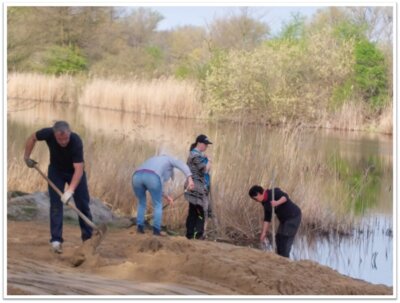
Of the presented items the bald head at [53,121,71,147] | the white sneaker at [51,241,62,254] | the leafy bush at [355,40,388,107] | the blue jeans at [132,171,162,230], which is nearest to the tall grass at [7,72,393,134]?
the leafy bush at [355,40,388,107]

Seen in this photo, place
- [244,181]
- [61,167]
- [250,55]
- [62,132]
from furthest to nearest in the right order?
1. [250,55]
2. [244,181]
3. [61,167]
4. [62,132]

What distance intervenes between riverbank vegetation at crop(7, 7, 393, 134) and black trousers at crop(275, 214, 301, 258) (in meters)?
4.55

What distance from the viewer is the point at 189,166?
35.2ft

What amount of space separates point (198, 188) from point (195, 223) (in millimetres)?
630

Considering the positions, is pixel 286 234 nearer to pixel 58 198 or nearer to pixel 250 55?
pixel 58 198

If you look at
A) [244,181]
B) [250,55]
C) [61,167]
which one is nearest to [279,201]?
[61,167]

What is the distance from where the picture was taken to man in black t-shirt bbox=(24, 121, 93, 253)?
839 centimetres

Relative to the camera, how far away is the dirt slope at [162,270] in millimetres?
7305

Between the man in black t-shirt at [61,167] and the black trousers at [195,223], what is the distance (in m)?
2.20

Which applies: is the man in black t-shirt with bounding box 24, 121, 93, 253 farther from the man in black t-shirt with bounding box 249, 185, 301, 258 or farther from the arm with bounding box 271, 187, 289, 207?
the arm with bounding box 271, 187, 289, 207

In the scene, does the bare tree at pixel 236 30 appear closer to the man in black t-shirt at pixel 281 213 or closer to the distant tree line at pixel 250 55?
the distant tree line at pixel 250 55

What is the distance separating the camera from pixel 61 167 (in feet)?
28.8

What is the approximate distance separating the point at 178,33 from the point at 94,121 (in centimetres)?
2448

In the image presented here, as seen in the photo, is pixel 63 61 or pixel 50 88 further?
pixel 63 61
